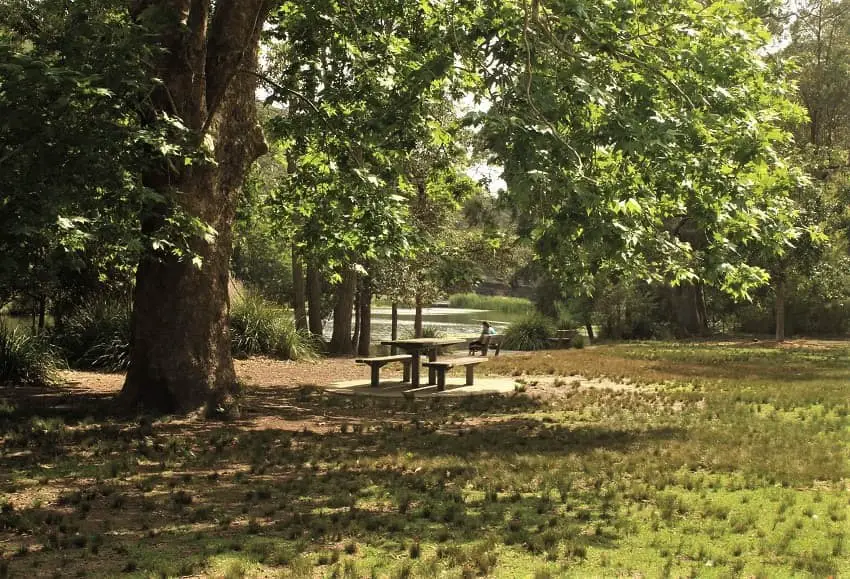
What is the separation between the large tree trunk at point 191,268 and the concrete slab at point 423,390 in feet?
12.5

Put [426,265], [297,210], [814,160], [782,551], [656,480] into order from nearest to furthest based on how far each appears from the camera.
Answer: [782,551] → [656,480] → [297,210] → [426,265] → [814,160]

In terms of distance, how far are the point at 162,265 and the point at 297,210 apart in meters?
3.59

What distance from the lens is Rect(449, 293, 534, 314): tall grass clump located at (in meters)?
67.2

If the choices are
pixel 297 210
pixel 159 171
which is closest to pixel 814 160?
pixel 297 210

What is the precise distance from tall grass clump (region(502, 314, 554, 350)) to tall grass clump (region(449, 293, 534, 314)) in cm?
2970

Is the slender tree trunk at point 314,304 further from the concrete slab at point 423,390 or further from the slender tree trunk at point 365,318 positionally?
the concrete slab at point 423,390

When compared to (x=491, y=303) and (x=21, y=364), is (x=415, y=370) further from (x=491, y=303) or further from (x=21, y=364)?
(x=491, y=303)

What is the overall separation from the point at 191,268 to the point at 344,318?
514 inches

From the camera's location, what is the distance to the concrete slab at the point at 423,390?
14.7 m

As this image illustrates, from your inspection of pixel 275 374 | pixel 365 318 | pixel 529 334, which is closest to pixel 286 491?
pixel 275 374

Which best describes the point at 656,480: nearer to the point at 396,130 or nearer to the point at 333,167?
the point at 396,130

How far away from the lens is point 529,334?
3378cm

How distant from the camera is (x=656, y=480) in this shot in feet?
25.6

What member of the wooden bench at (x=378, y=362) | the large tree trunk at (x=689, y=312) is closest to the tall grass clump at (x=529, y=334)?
the large tree trunk at (x=689, y=312)
